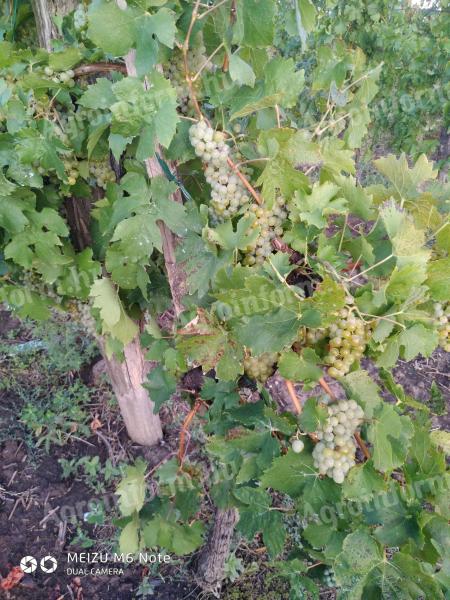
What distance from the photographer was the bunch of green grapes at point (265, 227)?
1.21 m

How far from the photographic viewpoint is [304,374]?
1071mm

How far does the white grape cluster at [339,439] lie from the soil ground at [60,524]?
141 centimetres

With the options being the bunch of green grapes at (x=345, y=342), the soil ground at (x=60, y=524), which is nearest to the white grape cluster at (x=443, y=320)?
the bunch of green grapes at (x=345, y=342)

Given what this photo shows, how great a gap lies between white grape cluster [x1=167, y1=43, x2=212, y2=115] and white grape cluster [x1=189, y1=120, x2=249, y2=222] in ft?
0.41

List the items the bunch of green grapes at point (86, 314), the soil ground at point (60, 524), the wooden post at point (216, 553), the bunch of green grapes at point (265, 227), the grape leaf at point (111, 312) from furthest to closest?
the soil ground at point (60, 524) → the wooden post at point (216, 553) → the bunch of green grapes at point (86, 314) → the grape leaf at point (111, 312) → the bunch of green grapes at point (265, 227)

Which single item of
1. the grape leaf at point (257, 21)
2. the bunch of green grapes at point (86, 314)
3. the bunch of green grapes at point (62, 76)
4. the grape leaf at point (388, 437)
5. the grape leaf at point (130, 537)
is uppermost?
the grape leaf at point (257, 21)

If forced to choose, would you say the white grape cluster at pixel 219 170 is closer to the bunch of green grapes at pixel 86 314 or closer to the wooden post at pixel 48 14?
the wooden post at pixel 48 14

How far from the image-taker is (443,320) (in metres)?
1.14

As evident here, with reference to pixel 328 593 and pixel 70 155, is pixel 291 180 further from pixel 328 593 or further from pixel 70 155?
pixel 328 593

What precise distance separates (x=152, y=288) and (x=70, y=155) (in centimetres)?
61

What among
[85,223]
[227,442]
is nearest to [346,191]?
[227,442]

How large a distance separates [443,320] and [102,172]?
3.90ft

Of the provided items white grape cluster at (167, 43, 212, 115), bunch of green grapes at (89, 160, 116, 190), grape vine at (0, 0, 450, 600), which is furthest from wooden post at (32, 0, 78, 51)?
white grape cluster at (167, 43, 212, 115)

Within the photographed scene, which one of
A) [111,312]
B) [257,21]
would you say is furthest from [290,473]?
[257,21]
